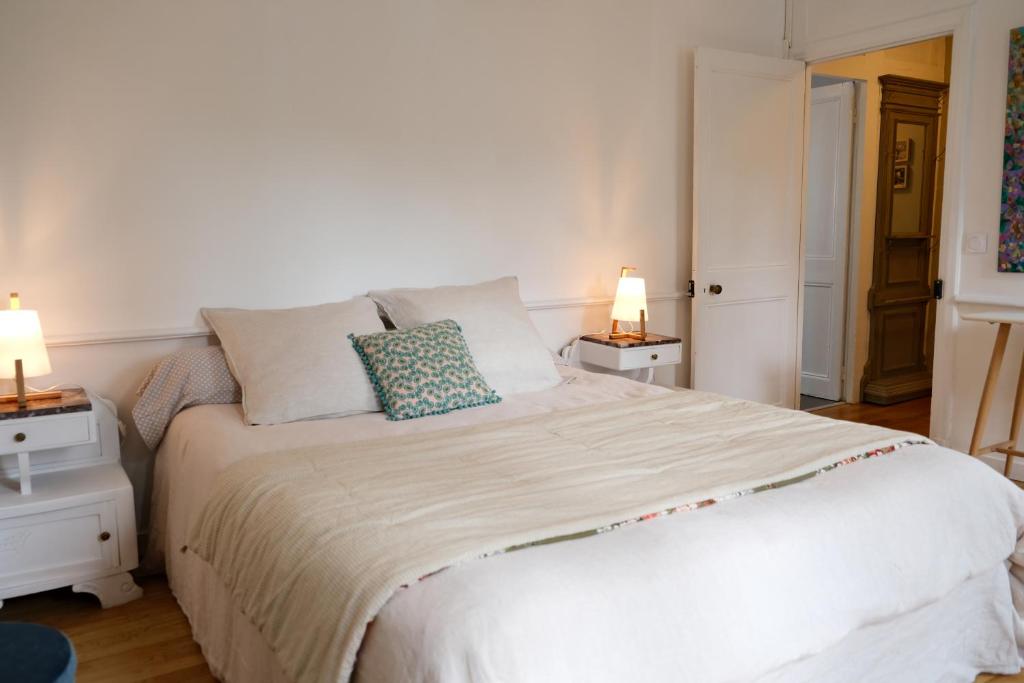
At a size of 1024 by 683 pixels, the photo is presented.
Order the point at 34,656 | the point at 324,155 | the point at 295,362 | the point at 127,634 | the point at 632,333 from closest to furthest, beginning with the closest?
the point at 34,656, the point at 127,634, the point at 295,362, the point at 324,155, the point at 632,333

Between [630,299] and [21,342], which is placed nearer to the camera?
[21,342]

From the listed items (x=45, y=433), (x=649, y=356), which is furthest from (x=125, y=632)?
(x=649, y=356)

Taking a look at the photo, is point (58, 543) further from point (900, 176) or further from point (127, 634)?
point (900, 176)

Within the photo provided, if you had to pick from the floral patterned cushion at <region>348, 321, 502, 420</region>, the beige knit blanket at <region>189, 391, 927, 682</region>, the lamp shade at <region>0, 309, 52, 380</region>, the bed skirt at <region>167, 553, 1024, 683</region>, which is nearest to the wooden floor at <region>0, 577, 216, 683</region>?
the bed skirt at <region>167, 553, 1024, 683</region>

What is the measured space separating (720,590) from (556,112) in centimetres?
289

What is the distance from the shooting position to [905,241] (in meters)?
5.61

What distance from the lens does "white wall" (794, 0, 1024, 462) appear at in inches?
146

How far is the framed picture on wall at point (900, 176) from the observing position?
5516mm

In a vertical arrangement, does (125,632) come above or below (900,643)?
below

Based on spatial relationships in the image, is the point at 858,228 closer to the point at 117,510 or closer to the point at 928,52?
the point at 928,52

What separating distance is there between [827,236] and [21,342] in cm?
485

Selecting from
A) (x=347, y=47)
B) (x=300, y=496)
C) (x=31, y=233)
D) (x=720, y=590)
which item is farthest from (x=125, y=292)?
(x=720, y=590)

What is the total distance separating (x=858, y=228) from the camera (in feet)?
17.9

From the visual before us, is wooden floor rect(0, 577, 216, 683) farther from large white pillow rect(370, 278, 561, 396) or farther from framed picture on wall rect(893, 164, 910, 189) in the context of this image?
framed picture on wall rect(893, 164, 910, 189)
